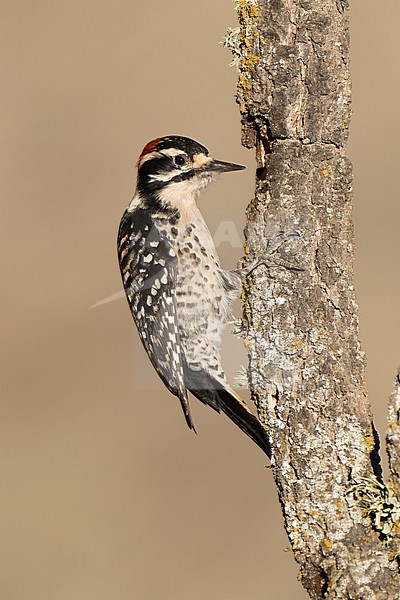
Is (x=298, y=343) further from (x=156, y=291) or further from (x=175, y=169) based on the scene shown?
(x=175, y=169)

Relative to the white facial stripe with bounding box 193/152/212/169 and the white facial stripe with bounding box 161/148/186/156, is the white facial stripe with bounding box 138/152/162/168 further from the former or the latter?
the white facial stripe with bounding box 193/152/212/169

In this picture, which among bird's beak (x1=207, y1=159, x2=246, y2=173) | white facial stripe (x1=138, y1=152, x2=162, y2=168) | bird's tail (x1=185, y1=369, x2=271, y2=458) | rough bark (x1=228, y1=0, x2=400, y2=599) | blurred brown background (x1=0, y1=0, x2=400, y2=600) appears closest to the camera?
rough bark (x1=228, y1=0, x2=400, y2=599)

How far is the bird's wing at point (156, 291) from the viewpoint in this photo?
4.61m

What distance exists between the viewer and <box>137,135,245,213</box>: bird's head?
4.52m

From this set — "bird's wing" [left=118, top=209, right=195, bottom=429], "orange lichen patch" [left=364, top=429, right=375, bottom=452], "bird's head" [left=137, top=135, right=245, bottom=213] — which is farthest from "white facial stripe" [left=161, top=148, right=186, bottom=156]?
"orange lichen patch" [left=364, top=429, right=375, bottom=452]

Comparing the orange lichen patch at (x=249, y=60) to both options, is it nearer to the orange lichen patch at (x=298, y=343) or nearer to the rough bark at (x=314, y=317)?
the rough bark at (x=314, y=317)

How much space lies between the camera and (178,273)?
462cm

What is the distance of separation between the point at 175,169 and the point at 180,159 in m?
0.06

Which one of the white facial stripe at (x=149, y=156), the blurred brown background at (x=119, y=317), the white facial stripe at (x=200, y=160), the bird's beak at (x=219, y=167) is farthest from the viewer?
the blurred brown background at (x=119, y=317)

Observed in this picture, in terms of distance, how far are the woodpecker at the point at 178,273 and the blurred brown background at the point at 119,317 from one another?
1.63 ft

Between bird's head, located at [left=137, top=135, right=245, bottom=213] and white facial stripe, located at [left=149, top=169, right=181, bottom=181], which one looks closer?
bird's head, located at [left=137, top=135, right=245, bottom=213]

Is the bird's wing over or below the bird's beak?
below

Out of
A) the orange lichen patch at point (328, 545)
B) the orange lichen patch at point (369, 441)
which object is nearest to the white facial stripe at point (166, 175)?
the orange lichen patch at point (369, 441)

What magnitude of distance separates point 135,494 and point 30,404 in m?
1.82
